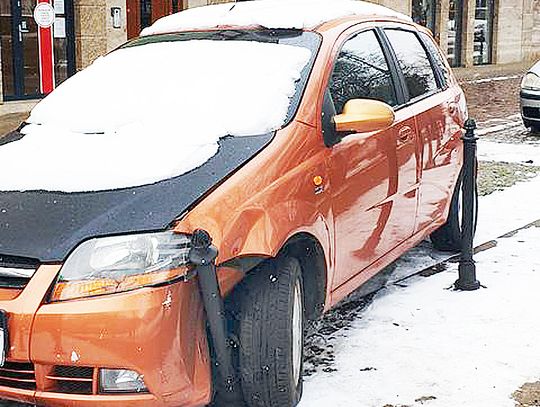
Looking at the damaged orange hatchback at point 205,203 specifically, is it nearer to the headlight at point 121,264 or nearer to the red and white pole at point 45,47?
the headlight at point 121,264

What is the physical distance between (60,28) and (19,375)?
41.0 feet

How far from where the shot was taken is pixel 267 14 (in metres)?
4.71

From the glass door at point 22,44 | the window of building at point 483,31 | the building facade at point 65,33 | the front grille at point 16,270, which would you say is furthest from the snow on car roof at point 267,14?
the window of building at point 483,31

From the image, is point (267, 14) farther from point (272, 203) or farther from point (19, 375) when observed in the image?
point (19, 375)

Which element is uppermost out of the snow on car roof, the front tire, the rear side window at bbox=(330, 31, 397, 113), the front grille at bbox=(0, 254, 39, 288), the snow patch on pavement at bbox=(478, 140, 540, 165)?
the snow on car roof

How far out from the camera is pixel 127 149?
147 inches

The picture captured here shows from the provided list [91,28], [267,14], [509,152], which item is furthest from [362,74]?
[91,28]

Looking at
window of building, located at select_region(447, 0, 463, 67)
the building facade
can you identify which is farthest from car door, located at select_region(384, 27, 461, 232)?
window of building, located at select_region(447, 0, 463, 67)

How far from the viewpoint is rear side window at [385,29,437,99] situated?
531 cm

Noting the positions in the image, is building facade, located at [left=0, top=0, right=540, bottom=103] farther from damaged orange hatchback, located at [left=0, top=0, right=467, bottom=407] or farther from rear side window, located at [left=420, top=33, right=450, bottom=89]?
damaged orange hatchback, located at [left=0, top=0, right=467, bottom=407]

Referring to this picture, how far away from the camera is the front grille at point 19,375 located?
10.5 feet

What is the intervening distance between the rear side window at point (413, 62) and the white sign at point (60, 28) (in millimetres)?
10297

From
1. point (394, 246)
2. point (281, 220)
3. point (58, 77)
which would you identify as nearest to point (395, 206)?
point (394, 246)

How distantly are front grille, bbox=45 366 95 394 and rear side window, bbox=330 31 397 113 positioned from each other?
1.80 meters
